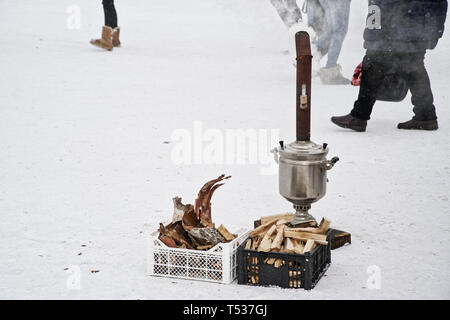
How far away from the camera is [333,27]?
36.9ft

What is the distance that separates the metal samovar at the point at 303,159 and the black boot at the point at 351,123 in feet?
12.5

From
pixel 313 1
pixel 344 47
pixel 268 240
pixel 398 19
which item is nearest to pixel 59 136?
pixel 398 19

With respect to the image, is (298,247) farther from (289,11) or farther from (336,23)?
(289,11)

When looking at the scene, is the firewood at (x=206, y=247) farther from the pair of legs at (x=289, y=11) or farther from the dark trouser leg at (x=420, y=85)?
the pair of legs at (x=289, y=11)

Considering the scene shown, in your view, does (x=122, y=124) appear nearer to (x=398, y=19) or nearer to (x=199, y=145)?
(x=199, y=145)

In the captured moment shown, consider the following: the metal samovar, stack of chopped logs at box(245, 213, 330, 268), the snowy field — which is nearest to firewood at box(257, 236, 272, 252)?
stack of chopped logs at box(245, 213, 330, 268)

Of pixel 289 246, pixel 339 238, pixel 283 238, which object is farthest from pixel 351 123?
pixel 289 246

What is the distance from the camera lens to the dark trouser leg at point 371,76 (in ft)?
24.4

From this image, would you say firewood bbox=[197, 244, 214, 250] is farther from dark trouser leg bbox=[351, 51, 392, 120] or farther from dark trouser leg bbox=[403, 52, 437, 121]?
dark trouser leg bbox=[403, 52, 437, 121]

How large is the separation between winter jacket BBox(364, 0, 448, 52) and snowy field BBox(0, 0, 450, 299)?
3.23 ft

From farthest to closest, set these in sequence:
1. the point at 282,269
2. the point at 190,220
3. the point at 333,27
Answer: the point at 333,27, the point at 190,220, the point at 282,269

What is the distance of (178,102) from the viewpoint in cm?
967

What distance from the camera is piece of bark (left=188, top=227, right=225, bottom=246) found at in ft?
12.7

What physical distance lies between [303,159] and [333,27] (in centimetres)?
774
